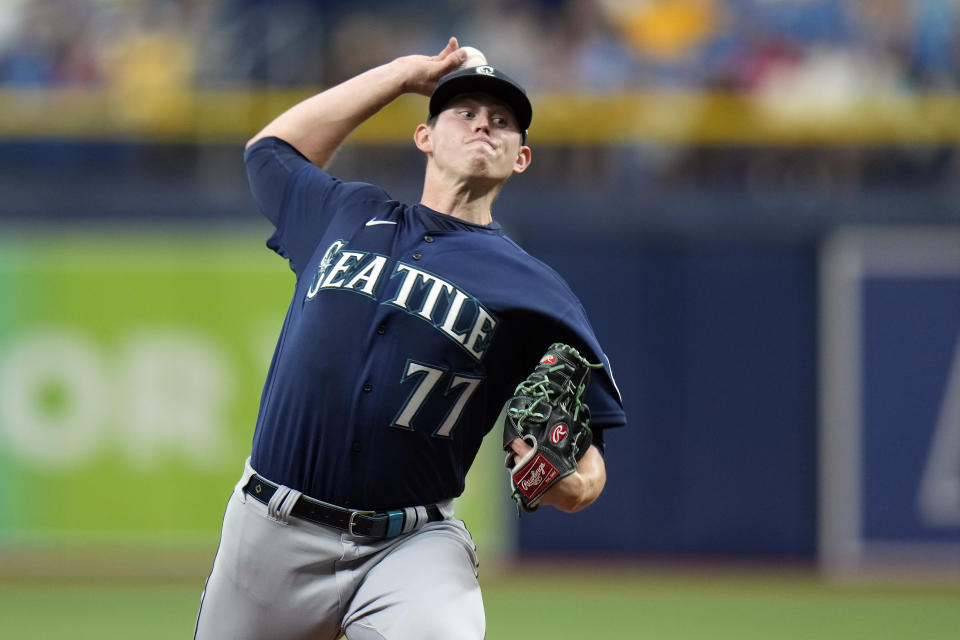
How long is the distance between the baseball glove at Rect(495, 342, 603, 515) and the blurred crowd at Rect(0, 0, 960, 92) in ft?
24.1

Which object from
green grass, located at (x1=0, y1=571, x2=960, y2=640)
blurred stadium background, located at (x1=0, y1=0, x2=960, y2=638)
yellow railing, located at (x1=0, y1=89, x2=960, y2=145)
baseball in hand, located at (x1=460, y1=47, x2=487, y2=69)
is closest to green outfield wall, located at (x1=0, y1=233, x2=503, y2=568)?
blurred stadium background, located at (x1=0, y1=0, x2=960, y2=638)

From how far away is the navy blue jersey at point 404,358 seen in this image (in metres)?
3.42

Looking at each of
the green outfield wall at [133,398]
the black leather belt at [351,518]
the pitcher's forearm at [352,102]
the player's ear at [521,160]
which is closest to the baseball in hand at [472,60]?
the pitcher's forearm at [352,102]

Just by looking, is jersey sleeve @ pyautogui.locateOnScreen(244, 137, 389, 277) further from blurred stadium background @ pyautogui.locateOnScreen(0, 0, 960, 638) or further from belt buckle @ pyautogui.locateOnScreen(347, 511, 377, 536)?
blurred stadium background @ pyautogui.locateOnScreen(0, 0, 960, 638)

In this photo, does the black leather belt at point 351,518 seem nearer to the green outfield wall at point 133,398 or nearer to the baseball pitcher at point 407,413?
the baseball pitcher at point 407,413

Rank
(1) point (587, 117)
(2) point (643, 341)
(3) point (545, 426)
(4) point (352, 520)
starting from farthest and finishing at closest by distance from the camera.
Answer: (1) point (587, 117) → (2) point (643, 341) → (4) point (352, 520) → (3) point (545, 426)

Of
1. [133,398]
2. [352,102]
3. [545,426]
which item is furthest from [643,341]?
[545,426]

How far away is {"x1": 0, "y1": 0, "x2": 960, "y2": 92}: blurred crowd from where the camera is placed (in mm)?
10352

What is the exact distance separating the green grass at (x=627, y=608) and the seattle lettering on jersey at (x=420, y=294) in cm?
411

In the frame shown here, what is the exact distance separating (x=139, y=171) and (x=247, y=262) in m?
1.35

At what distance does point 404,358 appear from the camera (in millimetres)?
3434

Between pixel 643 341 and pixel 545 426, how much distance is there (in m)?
6.39

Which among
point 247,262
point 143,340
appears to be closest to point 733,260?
point 247,262

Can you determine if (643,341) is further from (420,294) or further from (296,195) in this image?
(420,294)
